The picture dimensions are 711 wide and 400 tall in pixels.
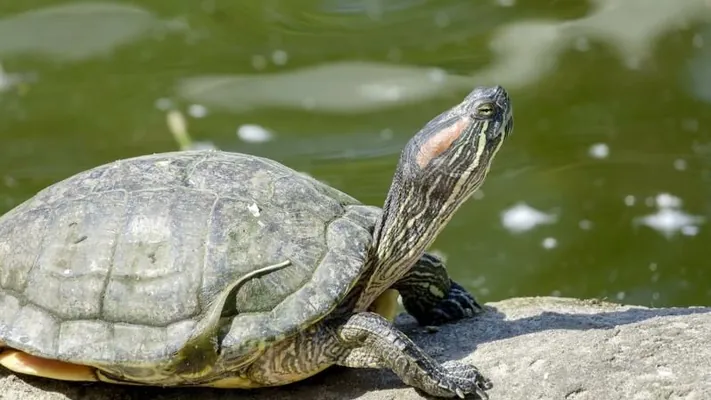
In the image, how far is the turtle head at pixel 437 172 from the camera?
3389mm

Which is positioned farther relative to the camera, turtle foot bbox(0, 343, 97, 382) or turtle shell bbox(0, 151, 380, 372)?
turtle foot bbox(0, 343, 97, 382)

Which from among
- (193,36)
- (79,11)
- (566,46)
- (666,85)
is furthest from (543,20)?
(79,11)

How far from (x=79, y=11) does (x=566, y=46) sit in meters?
4.83

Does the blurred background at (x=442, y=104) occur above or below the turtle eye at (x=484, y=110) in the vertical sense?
below

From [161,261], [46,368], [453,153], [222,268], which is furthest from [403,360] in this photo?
[46,368]

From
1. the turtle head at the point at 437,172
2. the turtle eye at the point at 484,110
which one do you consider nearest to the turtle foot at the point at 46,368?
the turtle head at the point at 437,172

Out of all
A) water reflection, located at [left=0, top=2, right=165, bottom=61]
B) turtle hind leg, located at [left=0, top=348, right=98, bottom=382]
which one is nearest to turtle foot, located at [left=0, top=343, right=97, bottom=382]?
turtle hind leg, located at [left=0, top=348, right=98, bottom=382]

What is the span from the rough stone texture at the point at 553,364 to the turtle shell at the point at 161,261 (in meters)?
0.41

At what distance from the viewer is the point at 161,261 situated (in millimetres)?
3143

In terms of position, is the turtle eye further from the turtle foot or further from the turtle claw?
the turtle foot

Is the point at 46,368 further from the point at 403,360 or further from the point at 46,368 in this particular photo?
the point at 403,360

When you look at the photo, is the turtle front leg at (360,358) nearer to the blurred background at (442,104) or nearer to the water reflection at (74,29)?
the blurred background at (442,104)

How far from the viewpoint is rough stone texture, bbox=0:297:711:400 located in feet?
10.1

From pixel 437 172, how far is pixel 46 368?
5.25ft
